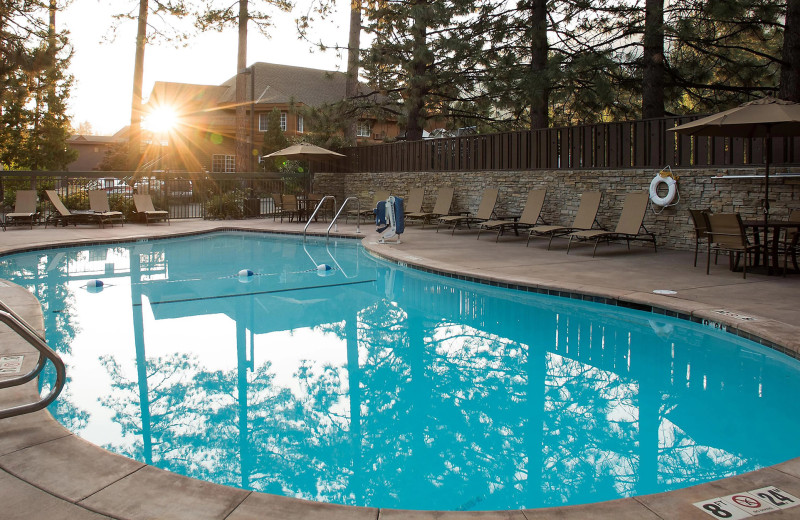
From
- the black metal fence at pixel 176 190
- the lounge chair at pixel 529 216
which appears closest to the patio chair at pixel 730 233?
the lounge chair at pixel 529 216

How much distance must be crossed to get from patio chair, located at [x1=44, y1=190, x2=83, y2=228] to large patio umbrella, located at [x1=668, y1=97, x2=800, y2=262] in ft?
41.8

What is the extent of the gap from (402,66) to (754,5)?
7919 millimetres

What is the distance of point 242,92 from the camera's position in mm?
19516

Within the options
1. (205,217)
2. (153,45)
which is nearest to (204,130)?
(153,45)

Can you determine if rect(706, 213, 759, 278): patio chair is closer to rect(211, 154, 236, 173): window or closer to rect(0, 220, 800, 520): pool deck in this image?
rect(0, 220, 800, 520): pool deck

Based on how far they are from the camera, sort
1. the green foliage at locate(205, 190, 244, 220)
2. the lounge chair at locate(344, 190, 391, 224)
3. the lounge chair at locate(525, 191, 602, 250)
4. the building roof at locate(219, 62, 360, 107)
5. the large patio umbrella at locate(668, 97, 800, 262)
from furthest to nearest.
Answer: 1. the building roof at locate(219, 62, 360, 107)
2. the green foliage at locate(205, 190, 244, 220)
3. the lounge chair at locate(344, 190, 391, 224)
4. the lounge chair at locate(525, 191, 602, 250)
5. the large patio umbrella at locate(668, 97, 800, 262)

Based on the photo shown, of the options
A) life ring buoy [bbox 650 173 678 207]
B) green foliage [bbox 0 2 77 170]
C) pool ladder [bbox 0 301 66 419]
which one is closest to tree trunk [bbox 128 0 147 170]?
green foliage [bbox 0 2 77 170]

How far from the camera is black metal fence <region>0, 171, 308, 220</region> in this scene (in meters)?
16.2

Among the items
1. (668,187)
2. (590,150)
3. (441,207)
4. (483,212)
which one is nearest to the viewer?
(668,187)

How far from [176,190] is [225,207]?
56.6 inches

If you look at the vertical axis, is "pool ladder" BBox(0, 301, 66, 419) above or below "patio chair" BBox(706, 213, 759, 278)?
below

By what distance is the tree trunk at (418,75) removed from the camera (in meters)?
13.9

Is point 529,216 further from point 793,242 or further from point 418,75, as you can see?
point 418,75

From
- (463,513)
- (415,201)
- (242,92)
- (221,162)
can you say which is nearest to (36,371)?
(463,513)
